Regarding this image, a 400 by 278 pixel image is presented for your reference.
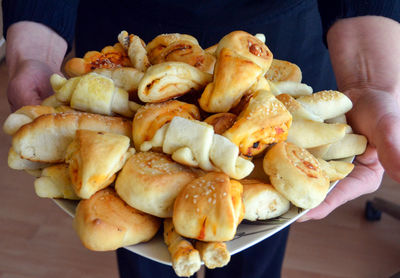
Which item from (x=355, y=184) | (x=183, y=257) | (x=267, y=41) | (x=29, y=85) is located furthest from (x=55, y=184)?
(x=267, y=41)

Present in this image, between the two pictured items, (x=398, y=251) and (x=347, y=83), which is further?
(x=398, y=251)

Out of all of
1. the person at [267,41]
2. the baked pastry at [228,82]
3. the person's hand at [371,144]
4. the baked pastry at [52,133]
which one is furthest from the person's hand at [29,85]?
the person's hand at [371,144]

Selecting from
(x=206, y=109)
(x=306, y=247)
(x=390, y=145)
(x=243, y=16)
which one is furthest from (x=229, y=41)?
(x=306, y=247)

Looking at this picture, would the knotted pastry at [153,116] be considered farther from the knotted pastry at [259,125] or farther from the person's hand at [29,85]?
the person's hand at [29,85]

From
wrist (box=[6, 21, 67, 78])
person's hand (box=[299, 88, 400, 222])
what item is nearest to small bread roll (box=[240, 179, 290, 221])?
person's hand (box=[299, 88, 400, 222])

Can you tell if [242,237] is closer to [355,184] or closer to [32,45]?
[355,184]

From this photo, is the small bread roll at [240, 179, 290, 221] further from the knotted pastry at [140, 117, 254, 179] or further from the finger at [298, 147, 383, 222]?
the finger at [298, 147, 383, 222]

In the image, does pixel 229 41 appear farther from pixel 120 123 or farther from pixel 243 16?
pixel 243 16
